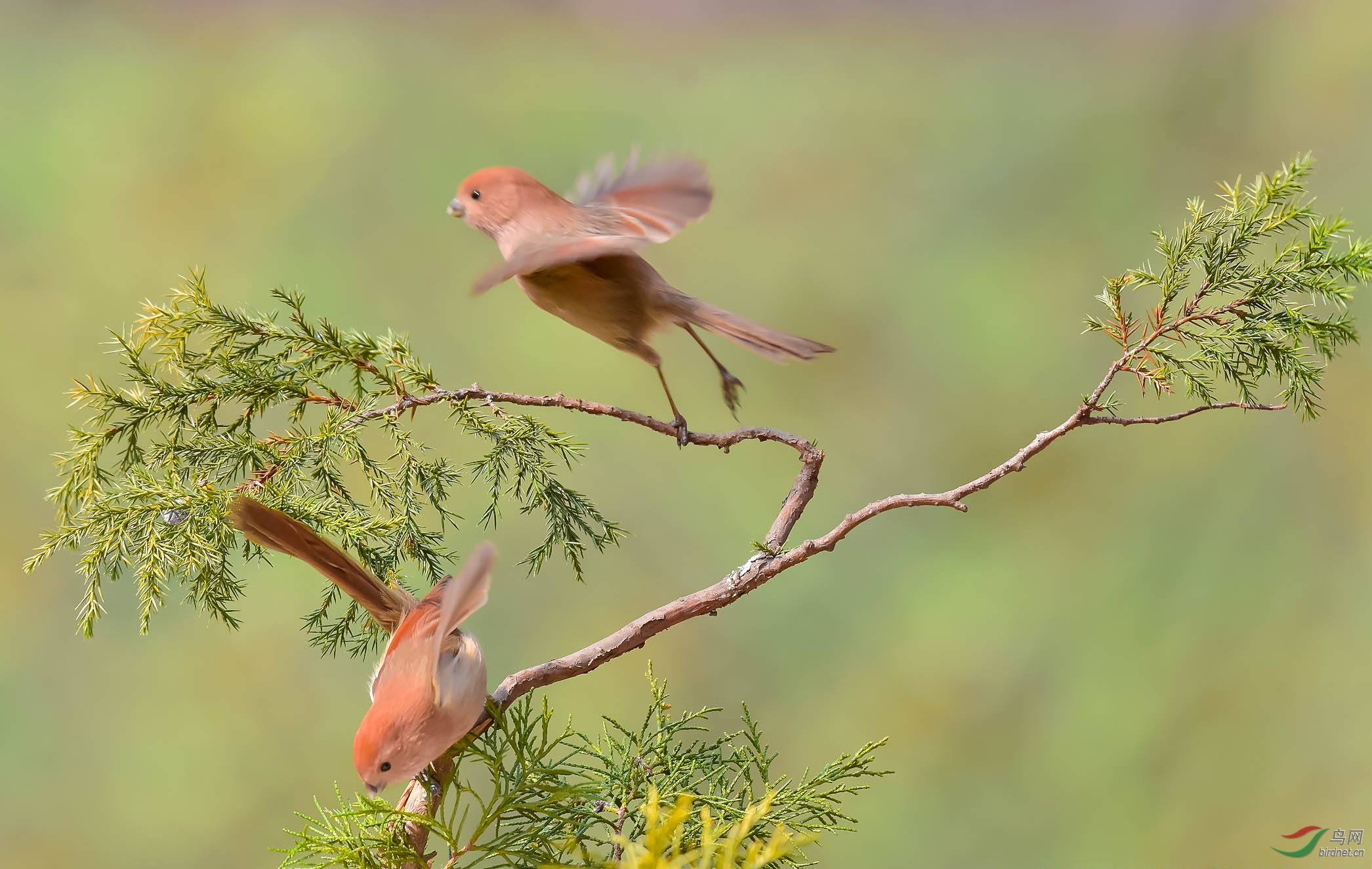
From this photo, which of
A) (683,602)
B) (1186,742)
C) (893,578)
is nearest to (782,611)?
(893,578)

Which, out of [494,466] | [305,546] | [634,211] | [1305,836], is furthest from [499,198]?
[1305,836]

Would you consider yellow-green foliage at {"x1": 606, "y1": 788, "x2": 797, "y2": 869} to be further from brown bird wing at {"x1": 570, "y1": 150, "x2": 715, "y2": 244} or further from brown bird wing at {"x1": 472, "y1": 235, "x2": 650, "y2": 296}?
brown bird wing at {"x1": 570, "y1": 150, "x2": 715, "y2": 244}

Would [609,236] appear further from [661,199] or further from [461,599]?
[461,599]

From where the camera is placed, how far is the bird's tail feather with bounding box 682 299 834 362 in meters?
0.89

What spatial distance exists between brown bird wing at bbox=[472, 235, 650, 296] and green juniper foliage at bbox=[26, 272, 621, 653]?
163mm

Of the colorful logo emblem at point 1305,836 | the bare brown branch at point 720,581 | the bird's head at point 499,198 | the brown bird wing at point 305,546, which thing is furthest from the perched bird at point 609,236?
the colorful logo emblem at point 1305,836

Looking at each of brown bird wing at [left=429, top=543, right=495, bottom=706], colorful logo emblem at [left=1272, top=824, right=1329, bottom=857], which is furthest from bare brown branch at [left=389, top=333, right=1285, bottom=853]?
→ colorful logo emblem at [left=1272, top=824, right=1329, bottom=857]

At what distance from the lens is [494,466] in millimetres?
976

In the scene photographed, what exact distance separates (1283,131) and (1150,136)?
23 centimetres

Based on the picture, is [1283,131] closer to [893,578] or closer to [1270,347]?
[893,578]

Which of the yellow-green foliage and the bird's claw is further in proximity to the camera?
the bird's claw

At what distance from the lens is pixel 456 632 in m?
0.92

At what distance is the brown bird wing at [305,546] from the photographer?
0.84 metres

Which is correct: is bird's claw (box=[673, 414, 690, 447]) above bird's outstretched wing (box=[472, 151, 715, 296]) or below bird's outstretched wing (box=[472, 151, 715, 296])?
below
